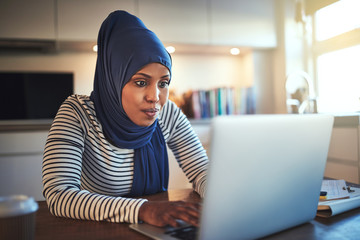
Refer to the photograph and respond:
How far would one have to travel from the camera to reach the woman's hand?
24.6 inches

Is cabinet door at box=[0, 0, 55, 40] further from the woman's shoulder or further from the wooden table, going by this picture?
the wooden table

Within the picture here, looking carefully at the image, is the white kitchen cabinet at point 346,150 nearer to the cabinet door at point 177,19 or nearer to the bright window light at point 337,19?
the bright window light at point 337,19

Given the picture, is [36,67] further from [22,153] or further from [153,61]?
[153,61]

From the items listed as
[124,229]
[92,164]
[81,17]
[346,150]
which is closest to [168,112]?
[92,164]

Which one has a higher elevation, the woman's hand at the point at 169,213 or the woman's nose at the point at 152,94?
the woman's nose at the point at 152,94

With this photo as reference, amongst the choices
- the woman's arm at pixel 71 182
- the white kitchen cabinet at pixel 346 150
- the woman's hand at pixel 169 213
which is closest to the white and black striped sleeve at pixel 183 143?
the woman's arm at pixel 71 182

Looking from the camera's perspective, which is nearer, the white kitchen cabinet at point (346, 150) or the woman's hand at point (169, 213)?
the woman's hand at point (169, 213)

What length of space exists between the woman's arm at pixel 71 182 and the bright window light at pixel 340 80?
2.32m

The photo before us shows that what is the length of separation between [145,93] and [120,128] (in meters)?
0.15

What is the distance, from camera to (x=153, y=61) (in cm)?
103

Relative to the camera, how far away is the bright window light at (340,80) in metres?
2.67

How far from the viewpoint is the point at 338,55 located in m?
2.93

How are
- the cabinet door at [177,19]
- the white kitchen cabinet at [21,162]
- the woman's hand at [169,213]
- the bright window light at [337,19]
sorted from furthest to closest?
1. the cabinet door at [177,19]
2. the bright window light at [337,19]
3. the white kitchen cabinet at [21,162]
4. the woman's hand at [169,213]

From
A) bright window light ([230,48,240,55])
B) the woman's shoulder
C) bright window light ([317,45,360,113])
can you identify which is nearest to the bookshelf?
bright window light ([230,48,240,55])
